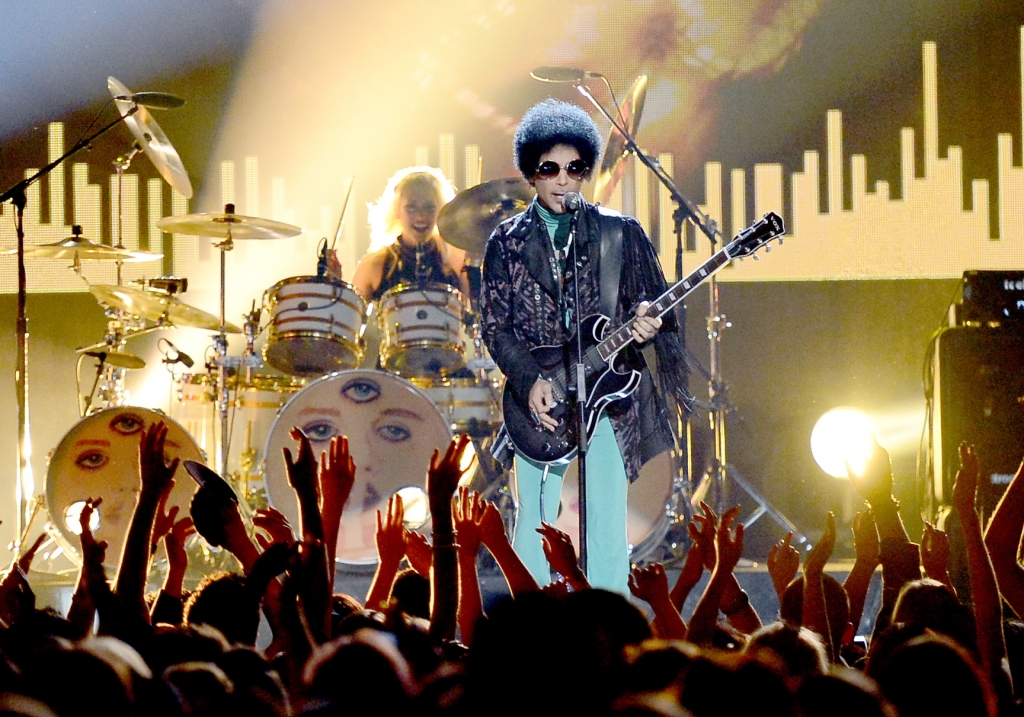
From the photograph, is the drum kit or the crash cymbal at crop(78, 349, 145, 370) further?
the crash cymbal at crop(78, 349, 145, 370)

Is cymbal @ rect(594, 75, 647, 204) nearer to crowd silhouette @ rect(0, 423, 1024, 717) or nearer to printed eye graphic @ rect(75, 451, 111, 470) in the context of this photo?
printed eye graphic @ rect(75, 451, 111, 470)

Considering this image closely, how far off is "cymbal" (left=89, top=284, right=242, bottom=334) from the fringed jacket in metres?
3.14

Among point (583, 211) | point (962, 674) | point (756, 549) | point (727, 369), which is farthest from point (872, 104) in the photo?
point (962, 674)

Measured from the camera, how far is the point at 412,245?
717 centimetres

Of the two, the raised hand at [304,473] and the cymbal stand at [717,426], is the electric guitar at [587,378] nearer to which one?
the raised hand at [304,473]

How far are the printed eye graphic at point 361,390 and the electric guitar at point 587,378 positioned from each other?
7.62 feet

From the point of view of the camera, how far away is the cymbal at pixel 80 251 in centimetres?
649

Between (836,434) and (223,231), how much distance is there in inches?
163

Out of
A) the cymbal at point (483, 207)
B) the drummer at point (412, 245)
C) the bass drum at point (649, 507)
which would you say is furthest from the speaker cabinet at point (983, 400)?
the drummer at point (412, 245)

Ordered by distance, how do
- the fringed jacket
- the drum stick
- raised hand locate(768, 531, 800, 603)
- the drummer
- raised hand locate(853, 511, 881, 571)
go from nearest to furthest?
1. raised hand locate(768, 531, 800, 603)
2. raised hand locate(853, 511, 881, 571)
3. the fringed jacket
4. the drummer
5. the drum stick

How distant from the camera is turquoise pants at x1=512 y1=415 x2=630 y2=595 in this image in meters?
3.53

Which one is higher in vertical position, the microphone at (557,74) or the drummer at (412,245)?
the microphone at (557,74)

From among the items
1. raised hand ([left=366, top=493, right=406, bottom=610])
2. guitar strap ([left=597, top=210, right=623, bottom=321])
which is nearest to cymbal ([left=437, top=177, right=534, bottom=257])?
guitar strap ([left=597, top=210, right=623, bottom=321])

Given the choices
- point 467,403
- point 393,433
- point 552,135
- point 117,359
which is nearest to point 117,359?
point 117,359
